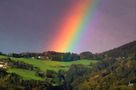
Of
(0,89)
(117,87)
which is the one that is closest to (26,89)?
(0,89)

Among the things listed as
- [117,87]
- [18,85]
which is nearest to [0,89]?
[18,85]

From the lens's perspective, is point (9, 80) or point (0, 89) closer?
point (0, 89)

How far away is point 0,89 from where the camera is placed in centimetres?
17900

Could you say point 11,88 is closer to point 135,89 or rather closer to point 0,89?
point 0,89

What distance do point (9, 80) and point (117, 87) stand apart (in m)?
54.3

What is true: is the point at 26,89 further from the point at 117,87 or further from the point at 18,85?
the point at 117,87

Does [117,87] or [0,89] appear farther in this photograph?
[117,87]

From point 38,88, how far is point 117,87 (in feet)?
130

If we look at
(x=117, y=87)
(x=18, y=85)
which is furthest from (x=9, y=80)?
(x=117, y=87)

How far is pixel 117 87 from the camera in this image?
19588 cm

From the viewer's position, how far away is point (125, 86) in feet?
651

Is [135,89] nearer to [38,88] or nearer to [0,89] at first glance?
[38,88]

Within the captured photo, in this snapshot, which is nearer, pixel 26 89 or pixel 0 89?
pixel 0 89

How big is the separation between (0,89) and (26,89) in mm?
20223
